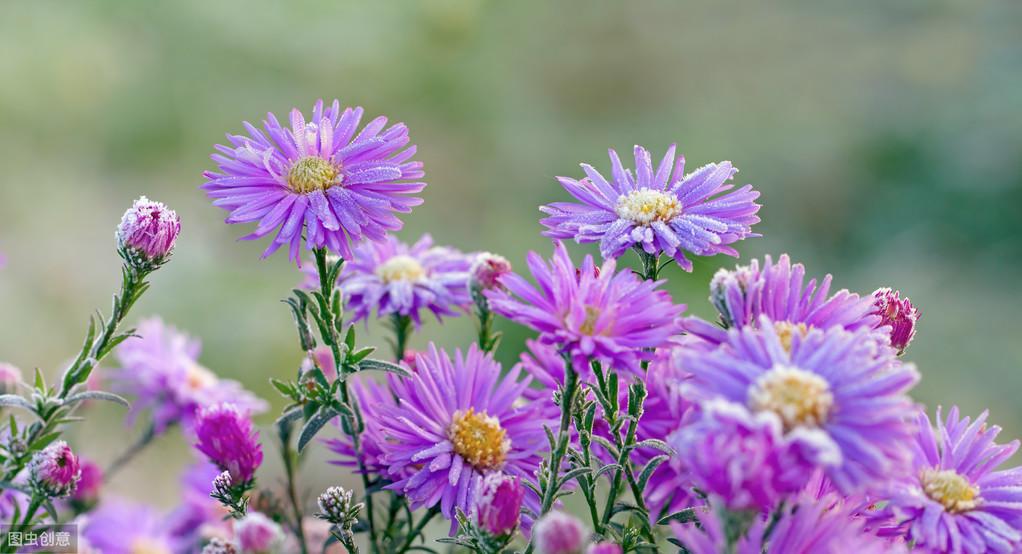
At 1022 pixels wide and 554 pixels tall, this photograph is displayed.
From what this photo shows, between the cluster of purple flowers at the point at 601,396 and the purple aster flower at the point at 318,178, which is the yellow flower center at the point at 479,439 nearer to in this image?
the cluster of purple flowers at the point at 601,396

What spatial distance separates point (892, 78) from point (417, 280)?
2.68 metres

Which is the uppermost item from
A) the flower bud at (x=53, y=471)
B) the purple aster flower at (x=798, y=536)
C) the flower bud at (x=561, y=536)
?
the flower bud at (x=53, y=471)

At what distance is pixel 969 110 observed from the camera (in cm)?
273

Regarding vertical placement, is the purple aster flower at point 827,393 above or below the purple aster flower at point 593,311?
below

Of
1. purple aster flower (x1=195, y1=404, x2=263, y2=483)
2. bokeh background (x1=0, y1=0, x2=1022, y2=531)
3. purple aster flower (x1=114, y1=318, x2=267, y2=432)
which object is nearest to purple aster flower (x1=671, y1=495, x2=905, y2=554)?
purple aster flower (x1=195, y1=404, x2=263, y2=483)

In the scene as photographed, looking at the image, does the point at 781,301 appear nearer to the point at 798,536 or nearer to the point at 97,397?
the point at 798,536

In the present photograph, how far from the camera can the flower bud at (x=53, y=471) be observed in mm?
501

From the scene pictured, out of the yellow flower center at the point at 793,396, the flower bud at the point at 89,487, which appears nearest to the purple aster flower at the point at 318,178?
the yellow flower center at the point at 793,396

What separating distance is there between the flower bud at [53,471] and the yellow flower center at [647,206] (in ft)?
1.04

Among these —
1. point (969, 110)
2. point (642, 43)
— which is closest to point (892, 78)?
point (969, 110)

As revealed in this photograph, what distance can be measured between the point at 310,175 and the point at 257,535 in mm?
198

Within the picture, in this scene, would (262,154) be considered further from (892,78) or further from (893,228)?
(892,78)

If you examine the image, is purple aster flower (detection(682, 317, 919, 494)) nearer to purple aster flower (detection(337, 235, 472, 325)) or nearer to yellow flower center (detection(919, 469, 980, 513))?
yellow flower center (detection(919, 469, 980, 513))

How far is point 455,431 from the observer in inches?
20.7
